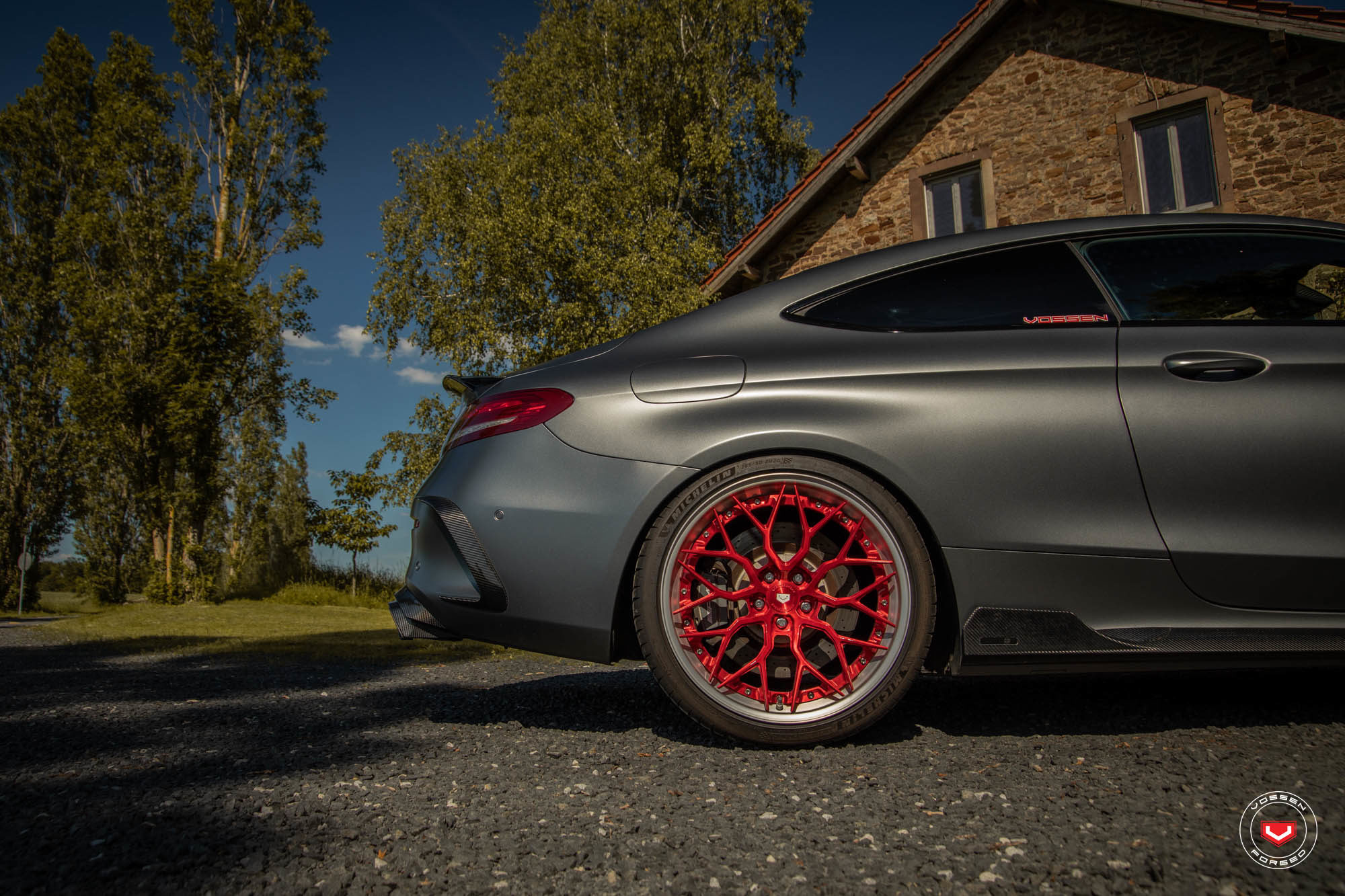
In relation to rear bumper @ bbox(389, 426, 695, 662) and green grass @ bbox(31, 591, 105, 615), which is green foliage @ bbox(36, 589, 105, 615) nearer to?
green grass @ bbox(31, 591, 105, 615)

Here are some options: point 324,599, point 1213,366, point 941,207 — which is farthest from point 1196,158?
point 324,599

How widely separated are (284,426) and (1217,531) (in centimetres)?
2334

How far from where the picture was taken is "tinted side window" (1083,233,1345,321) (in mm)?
2500

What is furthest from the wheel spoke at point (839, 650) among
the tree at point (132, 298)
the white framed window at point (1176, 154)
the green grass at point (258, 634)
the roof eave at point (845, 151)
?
the tree at point (132, 298)

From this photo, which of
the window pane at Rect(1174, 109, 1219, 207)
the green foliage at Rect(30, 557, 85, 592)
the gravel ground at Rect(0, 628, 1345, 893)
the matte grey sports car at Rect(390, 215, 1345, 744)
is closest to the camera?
the gravel ground at Rect(0, 628, 1345, 893)

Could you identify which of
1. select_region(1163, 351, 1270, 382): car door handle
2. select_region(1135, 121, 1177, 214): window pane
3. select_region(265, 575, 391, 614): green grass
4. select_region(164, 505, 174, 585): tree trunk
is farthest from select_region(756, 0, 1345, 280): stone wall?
select_region(164, 505, 174, 585): tree trunk

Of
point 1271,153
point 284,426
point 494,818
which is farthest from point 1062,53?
point 284,426

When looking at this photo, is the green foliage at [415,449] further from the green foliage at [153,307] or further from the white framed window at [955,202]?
the white framed window at [955,202]

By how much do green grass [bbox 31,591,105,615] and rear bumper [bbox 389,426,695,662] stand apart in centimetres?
1874

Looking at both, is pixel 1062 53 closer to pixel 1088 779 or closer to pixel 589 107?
pixel 589 107

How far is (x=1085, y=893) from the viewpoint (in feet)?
4.16

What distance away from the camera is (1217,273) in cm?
265

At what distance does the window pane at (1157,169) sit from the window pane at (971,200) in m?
2.08

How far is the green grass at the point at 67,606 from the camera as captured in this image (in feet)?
64.3
